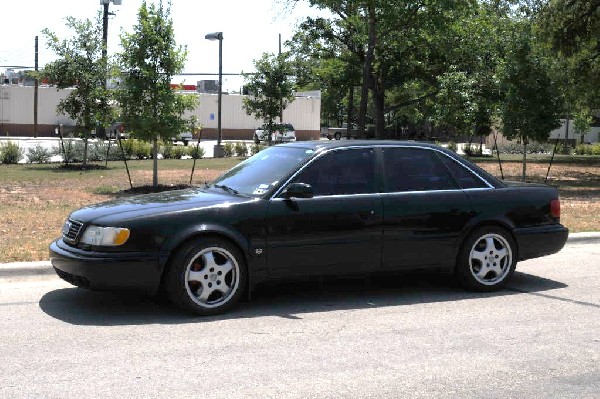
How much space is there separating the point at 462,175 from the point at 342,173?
1.39m

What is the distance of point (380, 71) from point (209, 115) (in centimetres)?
3523

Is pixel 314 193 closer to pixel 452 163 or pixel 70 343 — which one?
pixel 452 163

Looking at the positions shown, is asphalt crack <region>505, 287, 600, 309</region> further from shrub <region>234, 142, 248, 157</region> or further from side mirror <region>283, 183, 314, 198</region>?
shrub <region>234, 142, 248, 157</region>

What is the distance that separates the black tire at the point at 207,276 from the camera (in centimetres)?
612

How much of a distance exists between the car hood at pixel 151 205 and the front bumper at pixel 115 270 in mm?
327

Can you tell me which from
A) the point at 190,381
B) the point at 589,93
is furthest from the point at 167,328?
the point at 589,93

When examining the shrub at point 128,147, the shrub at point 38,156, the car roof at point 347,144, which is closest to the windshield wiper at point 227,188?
the car roof at point 347,144

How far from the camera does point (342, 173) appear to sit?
22.7 ft

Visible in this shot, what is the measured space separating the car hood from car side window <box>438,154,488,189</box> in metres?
2.22

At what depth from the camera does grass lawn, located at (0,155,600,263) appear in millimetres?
9828

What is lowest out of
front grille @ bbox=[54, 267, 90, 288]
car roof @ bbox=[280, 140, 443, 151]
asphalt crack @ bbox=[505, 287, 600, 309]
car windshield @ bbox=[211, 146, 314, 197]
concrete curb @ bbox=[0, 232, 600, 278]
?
asphalt crack @ bbox=[505, 287, 600, 309]

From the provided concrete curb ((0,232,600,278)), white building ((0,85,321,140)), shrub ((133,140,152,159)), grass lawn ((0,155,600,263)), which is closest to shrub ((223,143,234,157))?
shrub ((133,140,152,159))

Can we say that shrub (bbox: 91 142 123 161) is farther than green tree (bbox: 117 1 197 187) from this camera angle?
Yes

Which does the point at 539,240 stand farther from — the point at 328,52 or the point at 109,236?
the point at 328,52
